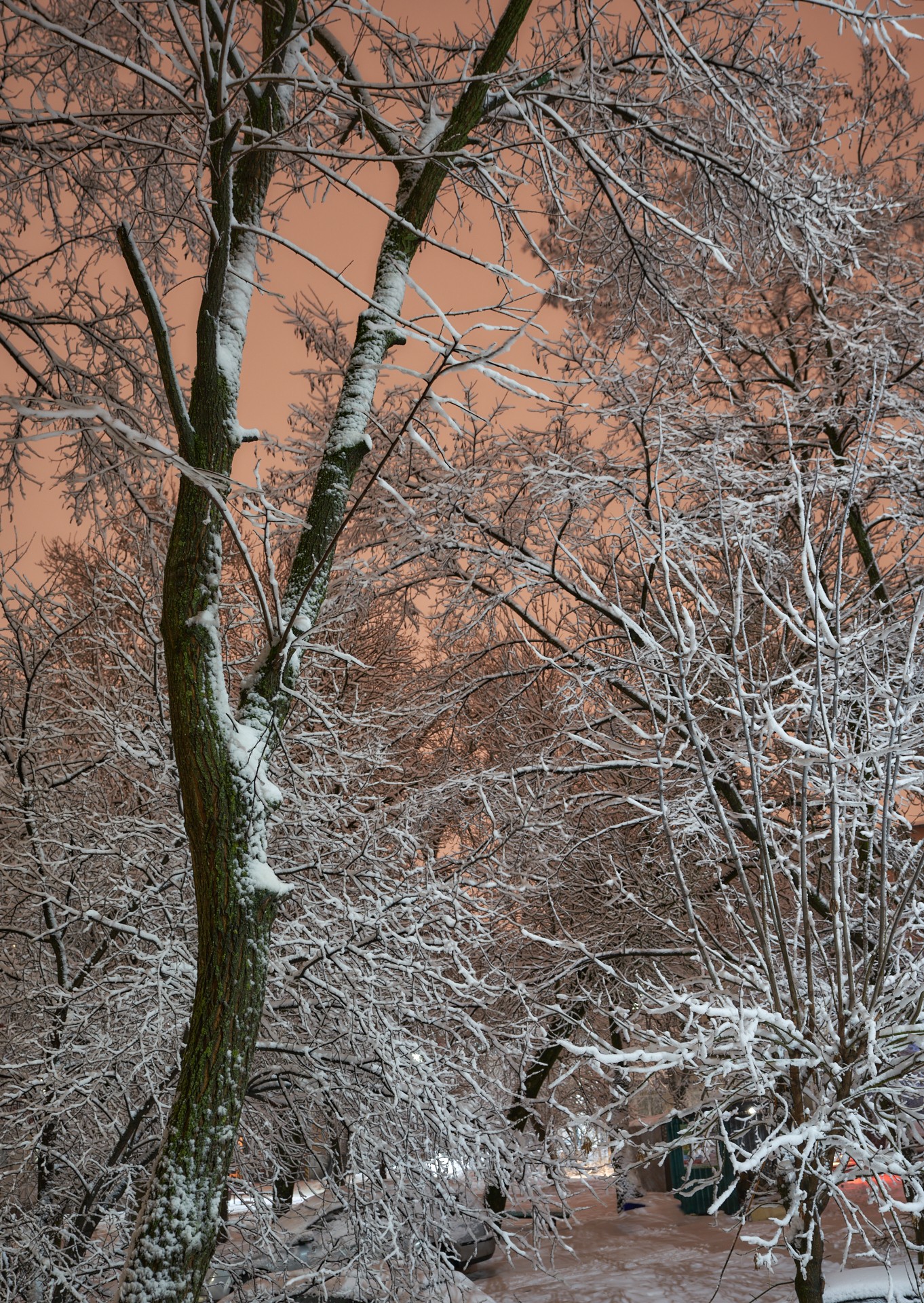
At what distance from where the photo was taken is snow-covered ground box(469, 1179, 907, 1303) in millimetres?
10094

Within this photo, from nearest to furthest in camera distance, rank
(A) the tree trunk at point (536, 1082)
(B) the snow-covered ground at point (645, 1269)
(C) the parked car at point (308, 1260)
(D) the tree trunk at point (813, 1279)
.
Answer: (D) the tree trunk at point (813, 1279) → (C) the parked car at point (308, 1260) → (A) the tree trunk at point (536, 1082) → (B) the snow-covered ground at point (645, 1269)

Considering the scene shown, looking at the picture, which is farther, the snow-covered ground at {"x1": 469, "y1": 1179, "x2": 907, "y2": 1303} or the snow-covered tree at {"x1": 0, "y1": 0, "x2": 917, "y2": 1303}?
the snow-covered ground at {"x1": 469, "y1": 1179, "x2": 907, "y2": 1303}

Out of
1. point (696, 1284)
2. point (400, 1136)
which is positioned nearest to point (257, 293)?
point (400, 1136)

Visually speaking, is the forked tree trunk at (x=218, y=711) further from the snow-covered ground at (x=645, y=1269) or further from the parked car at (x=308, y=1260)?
the snow-covered ground at (x=645, y=1269)

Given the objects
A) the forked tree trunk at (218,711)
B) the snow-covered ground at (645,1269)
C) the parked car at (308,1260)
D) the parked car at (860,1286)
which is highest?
the forked tree trunk at (218,711)

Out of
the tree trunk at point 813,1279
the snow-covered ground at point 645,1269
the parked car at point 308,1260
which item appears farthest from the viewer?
the snow-covered ground at point 645,1269

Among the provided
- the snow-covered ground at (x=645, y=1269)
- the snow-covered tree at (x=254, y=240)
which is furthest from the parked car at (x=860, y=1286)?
the snow-covered tree at (x=254, y=240)

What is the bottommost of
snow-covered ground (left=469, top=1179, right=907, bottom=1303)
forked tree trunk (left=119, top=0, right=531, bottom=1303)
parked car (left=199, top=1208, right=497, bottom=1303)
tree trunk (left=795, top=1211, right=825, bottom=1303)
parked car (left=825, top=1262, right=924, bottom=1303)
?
snow-covered ground (left=469, top=1179, right=907, bottom=1303)

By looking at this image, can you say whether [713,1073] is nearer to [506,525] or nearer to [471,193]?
[471,193]

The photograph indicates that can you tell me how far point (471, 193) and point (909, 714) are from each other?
426 centimetres

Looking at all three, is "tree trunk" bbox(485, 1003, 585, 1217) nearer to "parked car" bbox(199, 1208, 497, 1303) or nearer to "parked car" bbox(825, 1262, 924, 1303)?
"parked car" bbox(199, 1208, 497, 1303)

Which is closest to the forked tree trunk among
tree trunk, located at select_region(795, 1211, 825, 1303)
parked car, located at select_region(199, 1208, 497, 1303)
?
parked car, located at select_region(199, 1208, 497, 1303)

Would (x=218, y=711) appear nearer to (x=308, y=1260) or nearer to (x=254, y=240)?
(x=254, y=240)

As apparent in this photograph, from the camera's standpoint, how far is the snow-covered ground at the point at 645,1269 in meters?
10.1
